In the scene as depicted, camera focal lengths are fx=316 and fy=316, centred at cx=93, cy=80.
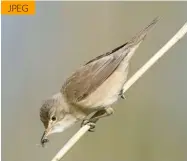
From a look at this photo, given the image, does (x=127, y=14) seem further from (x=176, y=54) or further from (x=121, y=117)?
(x=121, y=117)

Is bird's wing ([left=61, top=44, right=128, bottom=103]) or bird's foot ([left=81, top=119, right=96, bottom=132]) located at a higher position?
bird's wing ([left=61, top=44, right=128, bottom=103])

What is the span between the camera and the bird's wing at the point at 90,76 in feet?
3.15

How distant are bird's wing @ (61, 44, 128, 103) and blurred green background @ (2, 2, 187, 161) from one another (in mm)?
28

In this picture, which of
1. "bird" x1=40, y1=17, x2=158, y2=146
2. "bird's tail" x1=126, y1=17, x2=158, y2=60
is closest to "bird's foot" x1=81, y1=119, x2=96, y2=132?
"bird" x1=40, y1=17, x2=158, y2=146

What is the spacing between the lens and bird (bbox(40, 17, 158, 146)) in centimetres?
94

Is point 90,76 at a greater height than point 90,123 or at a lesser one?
greater

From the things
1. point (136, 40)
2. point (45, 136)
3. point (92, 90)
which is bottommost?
point (45, 136)

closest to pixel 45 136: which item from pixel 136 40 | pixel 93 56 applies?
pixel 93 56

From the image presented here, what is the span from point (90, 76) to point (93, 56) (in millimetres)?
75

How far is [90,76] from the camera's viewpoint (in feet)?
3.19

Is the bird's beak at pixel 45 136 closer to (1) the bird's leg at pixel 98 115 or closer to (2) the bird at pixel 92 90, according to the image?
(2) the bird at pixel 92 90

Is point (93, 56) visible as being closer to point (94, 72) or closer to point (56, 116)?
point (94, 72)

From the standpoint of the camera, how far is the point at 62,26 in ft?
3.35

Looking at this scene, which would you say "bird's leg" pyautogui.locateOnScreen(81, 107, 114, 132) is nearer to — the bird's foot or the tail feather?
the bird's foot
